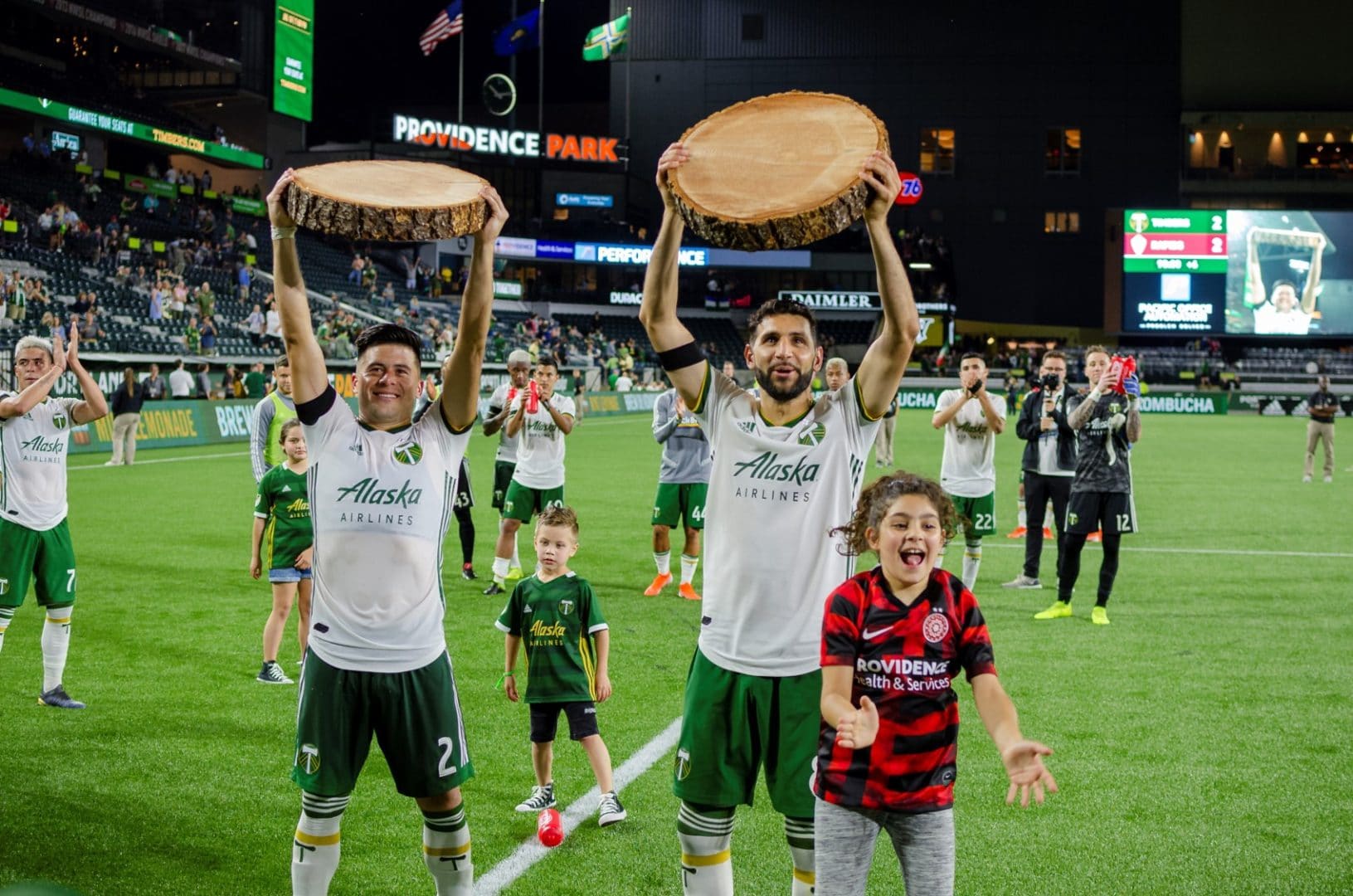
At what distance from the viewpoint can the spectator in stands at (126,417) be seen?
22.9 m

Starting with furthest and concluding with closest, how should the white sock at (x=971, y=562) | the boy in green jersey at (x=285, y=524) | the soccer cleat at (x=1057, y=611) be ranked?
the white sock at (x=971, y=562) < the soccer cleat at (x=1057, y=611) < the boy in green jersey at (x=285, y=524)

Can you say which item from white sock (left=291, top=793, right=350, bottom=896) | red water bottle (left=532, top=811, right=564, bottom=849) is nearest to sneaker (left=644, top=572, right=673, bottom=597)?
red water bottle (left=532, top=811, right=564, bottom=849)

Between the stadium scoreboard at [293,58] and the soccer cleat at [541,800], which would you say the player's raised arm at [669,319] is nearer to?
the soccer cleat at [541,800]

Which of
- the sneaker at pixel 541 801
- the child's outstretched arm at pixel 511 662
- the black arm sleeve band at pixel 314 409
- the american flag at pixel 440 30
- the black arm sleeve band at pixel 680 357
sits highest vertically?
the american flag at pixel 440 30

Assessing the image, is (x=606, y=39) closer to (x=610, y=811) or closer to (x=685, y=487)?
(x=685, y=487)

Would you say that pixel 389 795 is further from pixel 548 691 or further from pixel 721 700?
pixel 721 700

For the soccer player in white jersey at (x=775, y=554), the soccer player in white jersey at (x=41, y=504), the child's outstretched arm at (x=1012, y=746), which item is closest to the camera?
the child's outstretched arm at (x=1012, y=746)

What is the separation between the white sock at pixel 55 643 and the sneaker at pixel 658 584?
5.42m

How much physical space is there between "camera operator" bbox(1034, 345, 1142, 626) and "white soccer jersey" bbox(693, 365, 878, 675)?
6.77m

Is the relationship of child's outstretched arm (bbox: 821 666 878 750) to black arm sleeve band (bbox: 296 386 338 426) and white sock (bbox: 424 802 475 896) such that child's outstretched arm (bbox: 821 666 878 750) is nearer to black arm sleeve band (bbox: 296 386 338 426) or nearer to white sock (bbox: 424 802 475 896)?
white sock (bbox: 424 802 475 896)

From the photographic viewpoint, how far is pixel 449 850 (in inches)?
169

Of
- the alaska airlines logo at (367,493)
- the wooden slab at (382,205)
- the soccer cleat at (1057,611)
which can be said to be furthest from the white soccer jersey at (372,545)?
Result: the soccer cleat at (1057,611)

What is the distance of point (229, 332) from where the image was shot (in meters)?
37.0

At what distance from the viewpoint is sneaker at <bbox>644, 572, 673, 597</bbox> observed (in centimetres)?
1184
